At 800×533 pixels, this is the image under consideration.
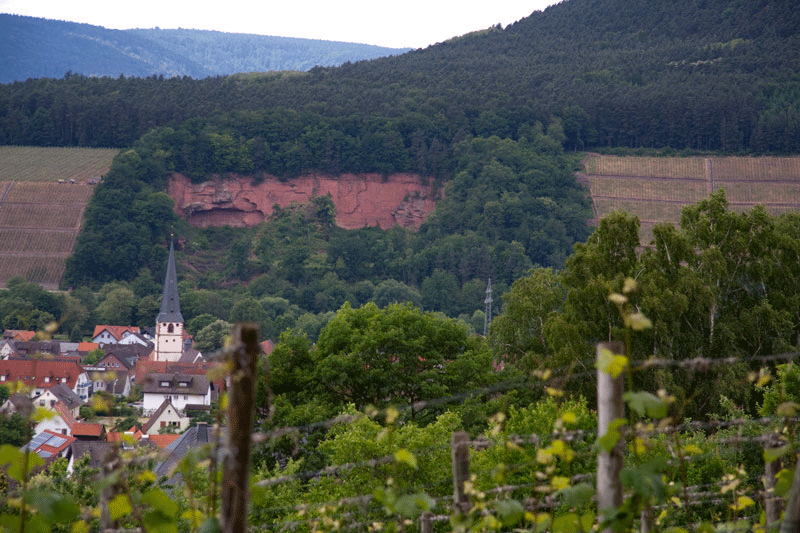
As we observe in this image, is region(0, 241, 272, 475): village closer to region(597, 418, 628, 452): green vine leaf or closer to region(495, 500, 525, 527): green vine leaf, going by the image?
region(495, 500, 525, 527): green vine leaf

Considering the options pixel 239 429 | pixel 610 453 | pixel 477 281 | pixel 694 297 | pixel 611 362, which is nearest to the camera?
pixel 239 429

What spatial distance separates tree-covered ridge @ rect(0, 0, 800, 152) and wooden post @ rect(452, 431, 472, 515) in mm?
100656

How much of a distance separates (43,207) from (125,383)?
4046 cm

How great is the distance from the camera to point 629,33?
484ft

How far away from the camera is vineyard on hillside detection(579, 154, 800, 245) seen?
8762 centimetres

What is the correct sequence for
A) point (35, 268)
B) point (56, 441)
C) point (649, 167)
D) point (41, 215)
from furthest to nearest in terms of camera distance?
point (649, 167), point (41, 215), point (35, 268), point (56, 441)

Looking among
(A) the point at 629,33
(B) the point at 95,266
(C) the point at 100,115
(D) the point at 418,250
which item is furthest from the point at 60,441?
(A) the point at 629,33

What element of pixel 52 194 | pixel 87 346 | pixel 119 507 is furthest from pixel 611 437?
pixel 52 194

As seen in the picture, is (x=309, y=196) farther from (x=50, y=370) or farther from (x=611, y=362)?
(x=611, y=362)

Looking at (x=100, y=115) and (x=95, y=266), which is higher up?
(x=100, y=115)

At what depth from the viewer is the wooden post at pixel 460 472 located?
5.29m

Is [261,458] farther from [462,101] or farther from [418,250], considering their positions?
[462,101]

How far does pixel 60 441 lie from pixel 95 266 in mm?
50802

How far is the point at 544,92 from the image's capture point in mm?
117438
